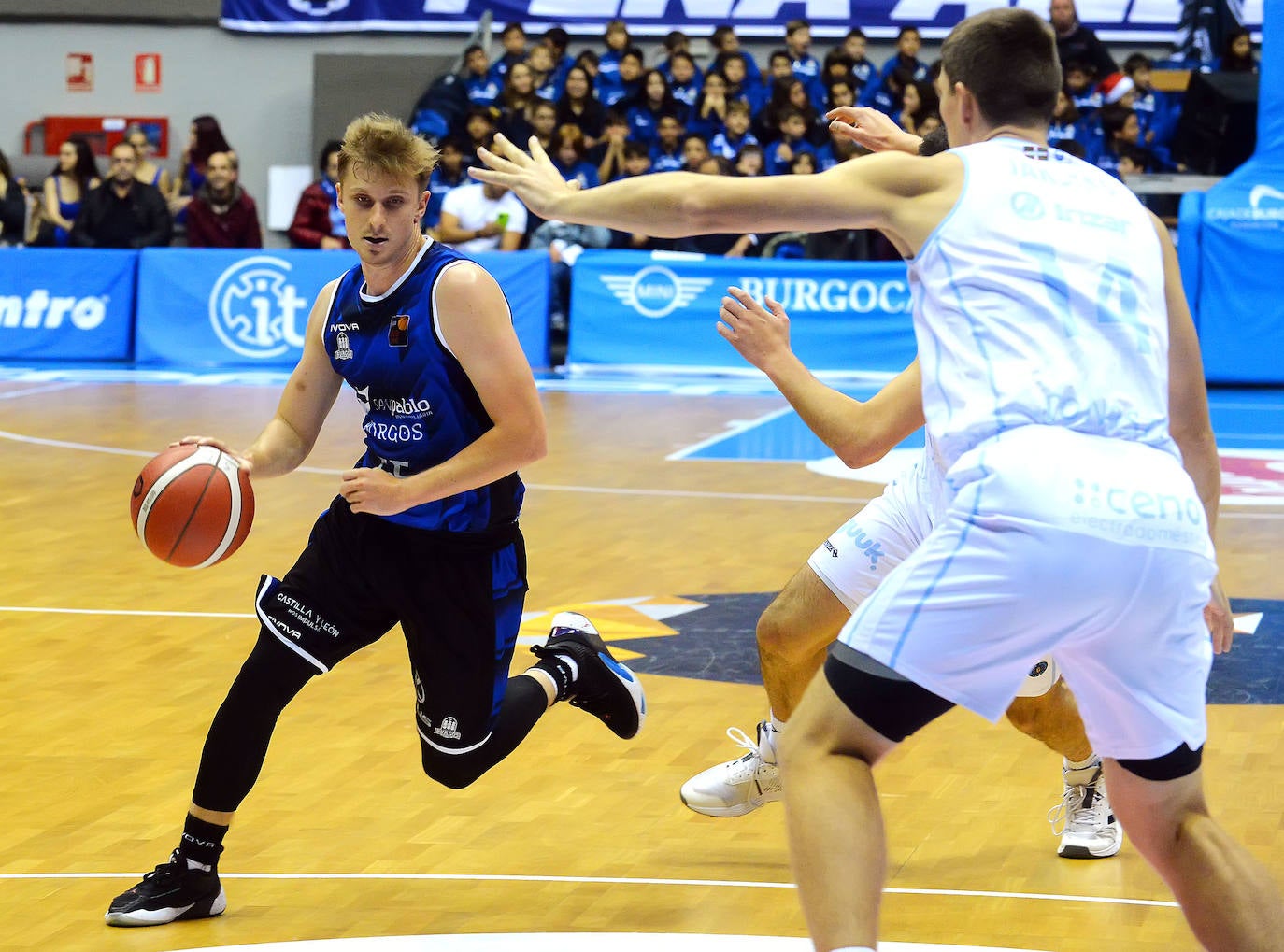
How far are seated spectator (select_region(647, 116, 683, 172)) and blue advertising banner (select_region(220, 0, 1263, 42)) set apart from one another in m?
3.35

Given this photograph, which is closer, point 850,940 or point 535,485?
point 850,940

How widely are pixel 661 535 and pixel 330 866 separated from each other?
4.81m

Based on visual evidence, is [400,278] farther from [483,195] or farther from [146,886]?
[483,195]

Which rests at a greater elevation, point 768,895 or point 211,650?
point 768,895

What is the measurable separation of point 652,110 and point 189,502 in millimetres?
15435

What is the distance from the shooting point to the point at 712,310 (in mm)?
16469

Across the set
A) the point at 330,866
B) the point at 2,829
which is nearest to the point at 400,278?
the point at 330,866

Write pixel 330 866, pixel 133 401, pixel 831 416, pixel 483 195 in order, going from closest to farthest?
1. pixel 831 416
2. pixel 330 866
3. pixel 133 401
4. pixel 483 195

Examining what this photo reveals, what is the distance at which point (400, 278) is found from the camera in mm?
4250

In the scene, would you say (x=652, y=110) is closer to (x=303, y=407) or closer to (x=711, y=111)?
(x=711, y=111)

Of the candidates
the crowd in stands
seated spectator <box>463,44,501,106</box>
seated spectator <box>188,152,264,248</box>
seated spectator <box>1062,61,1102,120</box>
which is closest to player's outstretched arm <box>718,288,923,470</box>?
the crowd in stands

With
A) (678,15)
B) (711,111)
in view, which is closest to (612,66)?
(711,111)

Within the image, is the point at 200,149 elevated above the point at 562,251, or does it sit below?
above

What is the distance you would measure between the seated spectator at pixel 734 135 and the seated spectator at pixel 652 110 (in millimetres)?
589
